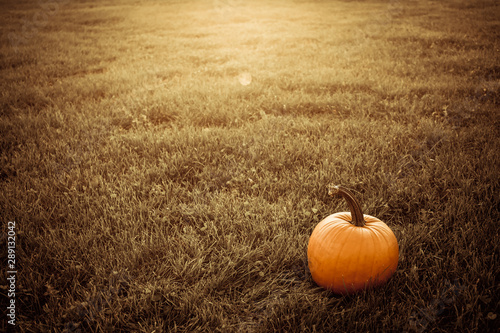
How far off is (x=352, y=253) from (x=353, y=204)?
32 cm

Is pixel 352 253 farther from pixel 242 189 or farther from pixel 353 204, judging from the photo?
pixel 242 189

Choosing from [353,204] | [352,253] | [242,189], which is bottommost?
[242,189]

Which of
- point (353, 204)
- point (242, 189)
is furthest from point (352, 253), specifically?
point (242, 189)

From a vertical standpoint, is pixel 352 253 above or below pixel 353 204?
below

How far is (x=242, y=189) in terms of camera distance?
315 cm

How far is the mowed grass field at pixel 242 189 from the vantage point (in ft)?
6.23

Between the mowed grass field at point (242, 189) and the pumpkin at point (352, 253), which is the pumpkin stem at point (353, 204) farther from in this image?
the mowed grass field at point (242, 189)

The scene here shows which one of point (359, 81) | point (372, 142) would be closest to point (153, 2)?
point (359, 81)

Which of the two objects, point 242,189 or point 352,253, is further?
point 242,189

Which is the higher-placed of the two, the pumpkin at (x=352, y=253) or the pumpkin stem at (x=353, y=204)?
the pumpkin stem at (x=353, y=204)

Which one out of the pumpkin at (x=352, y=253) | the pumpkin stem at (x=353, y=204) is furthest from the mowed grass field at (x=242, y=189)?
the pumpkin stem at (x=353, y=204)

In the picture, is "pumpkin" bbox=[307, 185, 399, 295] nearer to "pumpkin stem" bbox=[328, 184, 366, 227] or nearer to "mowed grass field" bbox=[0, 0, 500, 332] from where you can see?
"pumpkin stem" bbox=[328, 184, 366, 227]

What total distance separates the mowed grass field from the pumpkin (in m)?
0.11

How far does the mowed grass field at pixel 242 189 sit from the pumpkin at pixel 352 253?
0.36 ft
